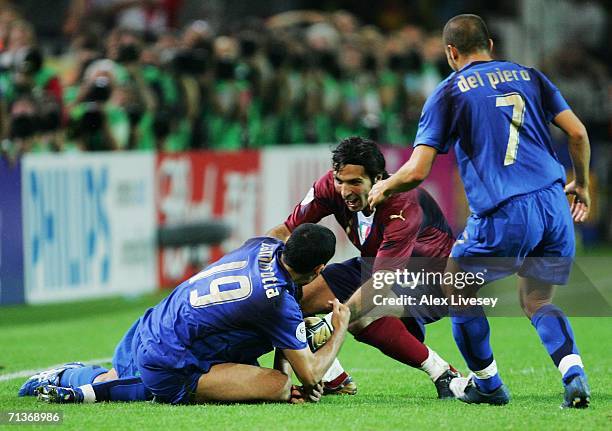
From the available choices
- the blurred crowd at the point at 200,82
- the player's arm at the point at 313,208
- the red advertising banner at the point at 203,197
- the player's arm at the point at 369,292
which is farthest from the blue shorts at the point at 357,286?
the red advertising banner at the point at 203,197

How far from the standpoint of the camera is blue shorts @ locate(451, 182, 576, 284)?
632 centimetres

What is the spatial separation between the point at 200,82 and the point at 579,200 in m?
7.41

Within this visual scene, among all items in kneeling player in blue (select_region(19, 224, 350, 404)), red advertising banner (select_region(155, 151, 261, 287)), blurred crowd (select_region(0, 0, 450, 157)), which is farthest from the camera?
red advertising banner (select_region(155, 151, 261, 287))

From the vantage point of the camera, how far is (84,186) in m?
11.6

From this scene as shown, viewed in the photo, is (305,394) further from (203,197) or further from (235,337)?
(203,197)

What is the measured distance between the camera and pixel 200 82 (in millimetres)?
13508

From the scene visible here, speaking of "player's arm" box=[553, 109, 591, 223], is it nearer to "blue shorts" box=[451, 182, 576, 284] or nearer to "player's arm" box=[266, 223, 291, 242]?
"blue shorts" box=[451, 182, 576, 284]

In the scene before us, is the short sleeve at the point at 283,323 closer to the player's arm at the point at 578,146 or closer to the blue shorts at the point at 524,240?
the blue shorts at the point at 524,240

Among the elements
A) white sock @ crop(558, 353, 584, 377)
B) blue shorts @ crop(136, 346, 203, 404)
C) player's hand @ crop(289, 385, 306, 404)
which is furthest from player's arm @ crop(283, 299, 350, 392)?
white sock @ crop(558, 353, 584, 377)

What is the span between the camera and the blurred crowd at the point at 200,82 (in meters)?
11.9

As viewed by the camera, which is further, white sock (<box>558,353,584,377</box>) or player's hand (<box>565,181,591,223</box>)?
player's hand (<box>565,181,591,223</box>)

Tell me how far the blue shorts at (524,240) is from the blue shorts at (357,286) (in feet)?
2.17

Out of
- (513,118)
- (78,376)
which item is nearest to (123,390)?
(78,376)

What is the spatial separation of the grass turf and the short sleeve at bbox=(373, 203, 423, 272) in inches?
29.9
